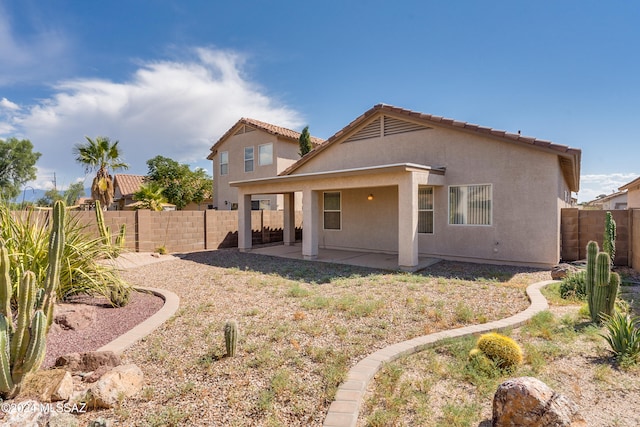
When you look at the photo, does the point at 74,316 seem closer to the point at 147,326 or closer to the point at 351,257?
the point at 147,326

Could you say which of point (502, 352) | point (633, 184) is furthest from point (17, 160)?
point (633, 184)

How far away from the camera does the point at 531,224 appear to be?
36.1 feet

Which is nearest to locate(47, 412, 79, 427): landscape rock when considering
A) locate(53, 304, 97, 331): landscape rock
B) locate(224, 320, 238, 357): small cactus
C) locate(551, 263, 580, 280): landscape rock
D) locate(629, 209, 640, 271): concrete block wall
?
locate(224, 320, 238, 357): small cactus

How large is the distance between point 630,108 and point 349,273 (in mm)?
16308

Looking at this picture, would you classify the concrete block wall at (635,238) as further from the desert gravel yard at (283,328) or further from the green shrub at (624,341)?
the green shrub at (624,341)

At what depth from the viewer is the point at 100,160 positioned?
74.6 feet

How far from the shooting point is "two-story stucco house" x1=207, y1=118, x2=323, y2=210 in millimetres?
23016

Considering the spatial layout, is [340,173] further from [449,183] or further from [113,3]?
[113,3]

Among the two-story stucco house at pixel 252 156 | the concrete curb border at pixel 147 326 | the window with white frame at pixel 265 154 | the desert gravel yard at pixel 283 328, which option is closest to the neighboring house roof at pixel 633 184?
the desert gravel yard at pixel 283 328

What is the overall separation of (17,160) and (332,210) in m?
42.1

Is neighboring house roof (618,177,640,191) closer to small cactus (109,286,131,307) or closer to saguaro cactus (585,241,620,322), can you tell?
saguaro cactus (585,241,620,322)

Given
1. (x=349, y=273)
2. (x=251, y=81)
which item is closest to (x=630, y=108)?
(x=349, y=273)

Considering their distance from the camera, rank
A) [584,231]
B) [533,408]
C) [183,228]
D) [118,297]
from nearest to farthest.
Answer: [533,408]
[118,297]
[584,231]
[183,228]

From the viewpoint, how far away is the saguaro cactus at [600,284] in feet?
18.2
